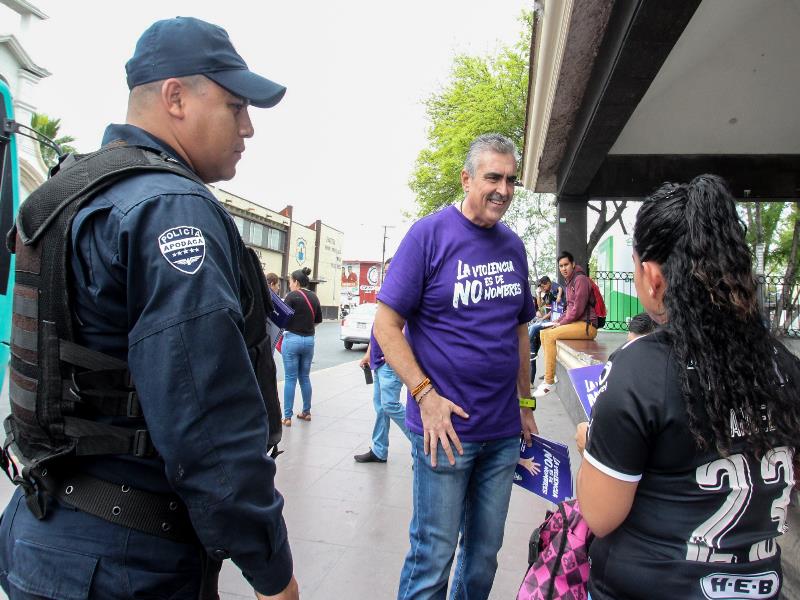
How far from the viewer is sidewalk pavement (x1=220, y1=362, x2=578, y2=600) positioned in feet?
9.22

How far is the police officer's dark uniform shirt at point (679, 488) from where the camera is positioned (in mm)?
1138

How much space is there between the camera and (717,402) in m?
1.11

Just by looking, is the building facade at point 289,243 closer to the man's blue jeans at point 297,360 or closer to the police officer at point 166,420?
the man's blue jeans at point 297,360

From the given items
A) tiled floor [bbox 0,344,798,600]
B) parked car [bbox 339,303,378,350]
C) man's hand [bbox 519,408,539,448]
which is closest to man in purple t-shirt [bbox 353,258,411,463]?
tiled floor [bbox 0,344,798,600]

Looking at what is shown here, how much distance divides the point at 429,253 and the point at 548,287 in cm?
1038

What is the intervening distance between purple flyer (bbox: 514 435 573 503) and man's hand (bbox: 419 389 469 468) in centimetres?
45

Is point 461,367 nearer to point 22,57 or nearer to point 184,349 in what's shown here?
point 184,349

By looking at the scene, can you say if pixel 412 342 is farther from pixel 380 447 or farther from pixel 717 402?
pixel 380 447

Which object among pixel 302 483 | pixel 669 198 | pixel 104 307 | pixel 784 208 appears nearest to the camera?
pixel 104 307

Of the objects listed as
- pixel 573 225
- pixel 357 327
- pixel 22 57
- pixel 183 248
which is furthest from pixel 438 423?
pixel 22 57

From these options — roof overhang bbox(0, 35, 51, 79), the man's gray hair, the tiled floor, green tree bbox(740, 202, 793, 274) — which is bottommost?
the tiled floor

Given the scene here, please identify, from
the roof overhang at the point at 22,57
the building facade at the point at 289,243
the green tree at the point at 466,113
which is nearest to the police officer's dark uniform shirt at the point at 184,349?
the green tree at the point at 466,113

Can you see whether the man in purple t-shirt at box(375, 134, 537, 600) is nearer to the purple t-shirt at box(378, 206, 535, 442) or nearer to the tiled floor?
the purple t-shirt at box(378, 206, 535, 442)

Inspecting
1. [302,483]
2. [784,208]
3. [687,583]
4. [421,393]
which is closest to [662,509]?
[687,583]
